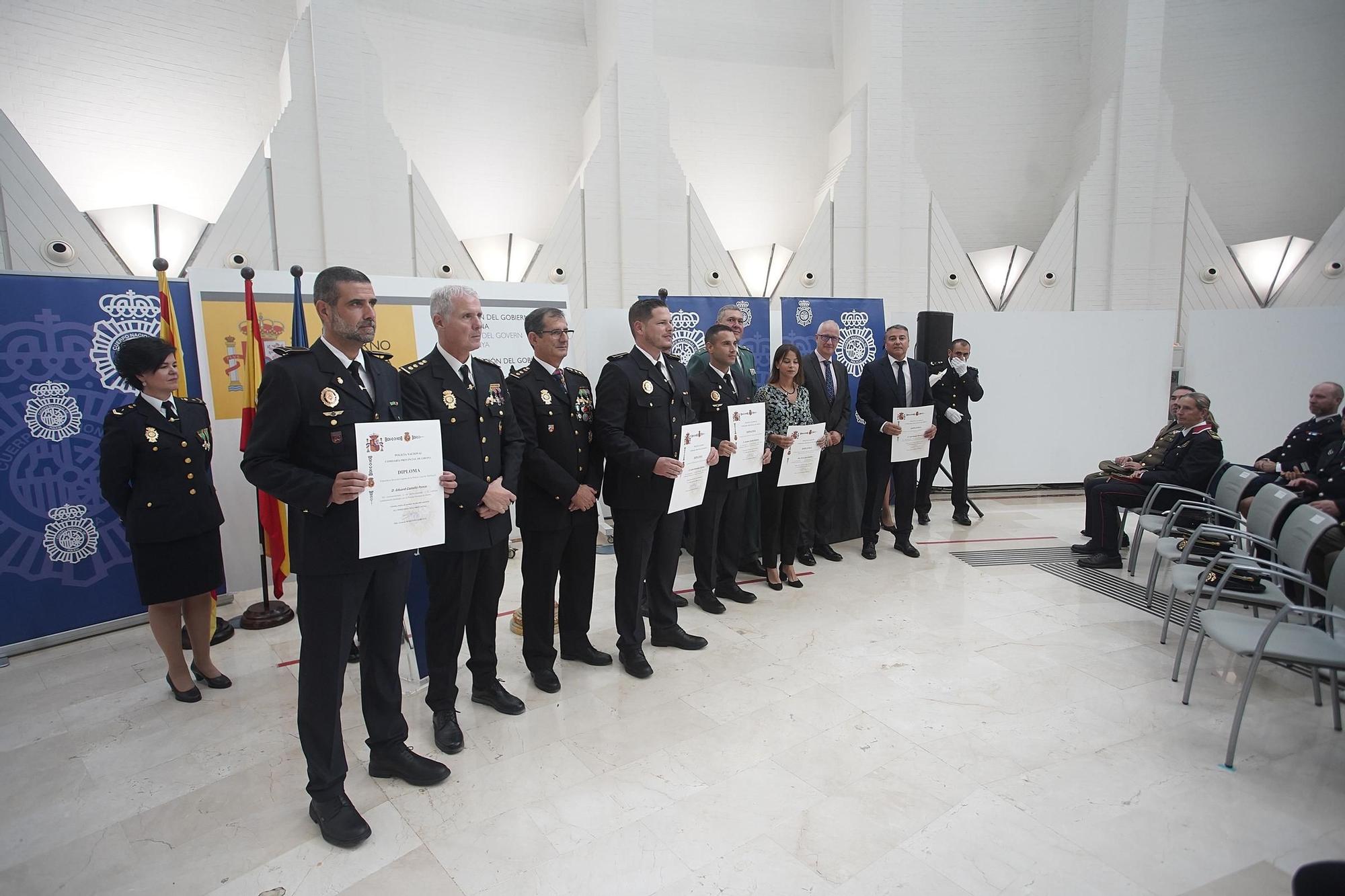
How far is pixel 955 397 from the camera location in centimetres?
641

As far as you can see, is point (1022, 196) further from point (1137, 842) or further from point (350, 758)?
point (350, 758)

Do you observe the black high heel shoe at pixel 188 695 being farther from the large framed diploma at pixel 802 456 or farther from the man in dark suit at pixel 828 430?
the man in dark suit at pixel 828 430

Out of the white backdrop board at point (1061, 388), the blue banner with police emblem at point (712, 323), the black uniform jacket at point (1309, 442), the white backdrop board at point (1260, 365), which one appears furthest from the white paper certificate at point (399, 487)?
the white backdrop board at point (1260, 365)

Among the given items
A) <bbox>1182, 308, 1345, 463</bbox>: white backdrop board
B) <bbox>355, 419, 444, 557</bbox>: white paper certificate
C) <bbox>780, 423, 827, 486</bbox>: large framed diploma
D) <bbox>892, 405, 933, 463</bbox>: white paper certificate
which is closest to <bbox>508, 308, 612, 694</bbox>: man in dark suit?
<bbox>355, 419, 444, 557</bbox>: white paper certificate

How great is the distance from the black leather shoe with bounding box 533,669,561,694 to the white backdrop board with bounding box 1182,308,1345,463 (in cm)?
855

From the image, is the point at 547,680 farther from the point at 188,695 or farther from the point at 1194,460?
the point at 1194,460

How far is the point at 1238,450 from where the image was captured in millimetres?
8281

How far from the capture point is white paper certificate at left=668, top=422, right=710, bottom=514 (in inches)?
131

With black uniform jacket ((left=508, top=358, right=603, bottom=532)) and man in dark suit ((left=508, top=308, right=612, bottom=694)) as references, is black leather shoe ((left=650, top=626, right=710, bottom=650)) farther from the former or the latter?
black uniform jacket ((left=508, top=358, right=603, bottom=532))

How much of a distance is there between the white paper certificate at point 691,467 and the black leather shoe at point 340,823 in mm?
1767

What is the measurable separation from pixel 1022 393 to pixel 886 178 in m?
Result: 3.14

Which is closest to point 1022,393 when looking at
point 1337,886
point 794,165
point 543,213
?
point 794,165

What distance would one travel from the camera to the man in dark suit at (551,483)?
3039mm

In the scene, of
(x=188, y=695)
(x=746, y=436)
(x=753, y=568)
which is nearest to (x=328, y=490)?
(x=188, y=695)
